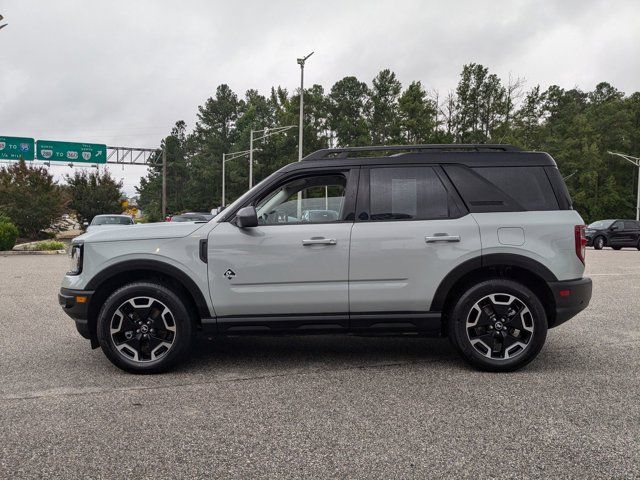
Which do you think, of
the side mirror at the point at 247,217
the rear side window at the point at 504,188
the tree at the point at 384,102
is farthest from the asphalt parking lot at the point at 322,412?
the tree at the point at 384,102

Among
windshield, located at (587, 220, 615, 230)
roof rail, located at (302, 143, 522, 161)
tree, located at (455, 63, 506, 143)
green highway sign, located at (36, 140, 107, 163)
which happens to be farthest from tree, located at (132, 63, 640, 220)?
roof rail, located at (302, 143, 522, 161)

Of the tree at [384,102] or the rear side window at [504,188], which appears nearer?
the rear side window at [504,188]

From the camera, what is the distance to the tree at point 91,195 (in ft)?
133

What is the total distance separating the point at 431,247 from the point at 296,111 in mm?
66122

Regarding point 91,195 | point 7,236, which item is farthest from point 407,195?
point 91,195

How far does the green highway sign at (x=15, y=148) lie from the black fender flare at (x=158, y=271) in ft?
134

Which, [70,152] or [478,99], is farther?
[478,99]

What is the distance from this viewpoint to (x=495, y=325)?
468cm

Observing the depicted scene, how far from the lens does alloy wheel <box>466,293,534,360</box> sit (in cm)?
466

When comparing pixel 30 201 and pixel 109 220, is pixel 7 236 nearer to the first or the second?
pixel 109 220

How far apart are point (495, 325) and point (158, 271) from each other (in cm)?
296

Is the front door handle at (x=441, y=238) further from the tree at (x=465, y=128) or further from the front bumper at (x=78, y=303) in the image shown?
the tree at (x=465, y=128)

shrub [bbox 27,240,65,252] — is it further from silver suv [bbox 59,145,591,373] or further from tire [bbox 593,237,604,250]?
tire [bbox 593,237,604,250]

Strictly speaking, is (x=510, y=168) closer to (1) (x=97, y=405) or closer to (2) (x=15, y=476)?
Result: (1) (x=97, y=405)
